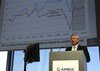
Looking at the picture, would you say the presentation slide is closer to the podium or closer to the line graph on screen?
the line graph on screen

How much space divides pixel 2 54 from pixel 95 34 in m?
2.56

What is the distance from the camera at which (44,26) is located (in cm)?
504

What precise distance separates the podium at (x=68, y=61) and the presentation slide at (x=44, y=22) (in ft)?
6.03

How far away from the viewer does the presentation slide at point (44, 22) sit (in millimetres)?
4695

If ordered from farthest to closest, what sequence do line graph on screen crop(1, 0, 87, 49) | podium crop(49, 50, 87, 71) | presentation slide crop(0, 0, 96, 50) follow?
line graph on screen crop(1, 0, 87, 49)
presentation slide crop(0, 0, 96, 50)
podium crop(49, 50, 87, 71)

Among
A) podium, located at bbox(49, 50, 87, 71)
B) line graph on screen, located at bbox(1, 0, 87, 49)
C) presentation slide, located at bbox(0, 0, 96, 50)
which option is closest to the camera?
podium, located at bbox(49, 50, 87, 71)

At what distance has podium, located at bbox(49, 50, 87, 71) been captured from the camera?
105 inches

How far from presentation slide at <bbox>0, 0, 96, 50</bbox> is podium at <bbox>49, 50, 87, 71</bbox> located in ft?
6.03

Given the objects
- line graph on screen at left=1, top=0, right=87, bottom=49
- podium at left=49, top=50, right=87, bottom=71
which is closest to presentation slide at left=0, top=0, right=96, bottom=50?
line graph on screen at left=1, top=0, right=87, bottom=49

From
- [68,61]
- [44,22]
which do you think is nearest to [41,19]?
[44,22]

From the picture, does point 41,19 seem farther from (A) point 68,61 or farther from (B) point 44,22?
(A) point 68,61

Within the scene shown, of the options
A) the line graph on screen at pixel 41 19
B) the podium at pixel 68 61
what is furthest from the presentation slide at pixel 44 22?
the podium at pixel 68 61

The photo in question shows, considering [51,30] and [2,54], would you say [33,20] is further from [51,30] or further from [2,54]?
[2,54]

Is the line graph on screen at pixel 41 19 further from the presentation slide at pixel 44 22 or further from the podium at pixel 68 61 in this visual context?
the podium at pixel 68 61
